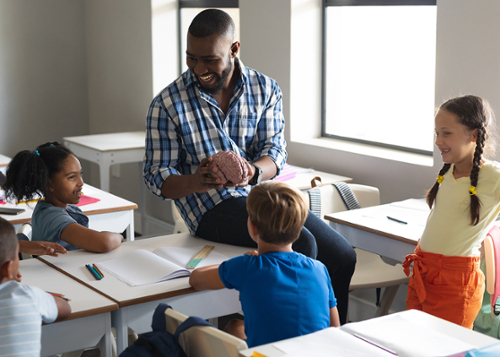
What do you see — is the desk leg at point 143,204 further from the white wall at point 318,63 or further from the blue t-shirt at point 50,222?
the blue t-shirt at point 50,222

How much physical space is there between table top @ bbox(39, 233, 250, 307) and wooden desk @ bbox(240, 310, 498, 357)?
0.52m

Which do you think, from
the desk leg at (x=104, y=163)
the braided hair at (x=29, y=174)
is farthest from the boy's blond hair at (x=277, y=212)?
the desk leg at (x=104, y=163)

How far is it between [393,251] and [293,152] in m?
1.51

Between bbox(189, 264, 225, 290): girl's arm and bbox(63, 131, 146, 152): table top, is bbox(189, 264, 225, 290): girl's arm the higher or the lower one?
the lower one

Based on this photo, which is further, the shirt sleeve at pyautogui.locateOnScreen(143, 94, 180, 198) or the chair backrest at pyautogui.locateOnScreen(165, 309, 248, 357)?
the shirt sleeve at pyautogui.locateOnScreen(143, 94, 180, 198)

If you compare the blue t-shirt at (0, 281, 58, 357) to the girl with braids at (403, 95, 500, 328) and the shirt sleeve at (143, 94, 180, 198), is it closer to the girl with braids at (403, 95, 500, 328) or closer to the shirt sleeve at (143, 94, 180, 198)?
the shirt sleeve at (143, 94, 180, 198)

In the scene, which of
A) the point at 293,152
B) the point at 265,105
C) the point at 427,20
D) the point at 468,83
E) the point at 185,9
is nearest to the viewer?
the point at 265,105

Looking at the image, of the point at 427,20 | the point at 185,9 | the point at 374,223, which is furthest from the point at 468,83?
the point at 185,9

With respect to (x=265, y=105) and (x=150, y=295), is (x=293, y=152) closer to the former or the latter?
(x=265, y=105)

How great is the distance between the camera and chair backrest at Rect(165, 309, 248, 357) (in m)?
1.25

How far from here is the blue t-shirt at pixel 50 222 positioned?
6.76 ft

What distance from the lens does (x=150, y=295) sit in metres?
1.67

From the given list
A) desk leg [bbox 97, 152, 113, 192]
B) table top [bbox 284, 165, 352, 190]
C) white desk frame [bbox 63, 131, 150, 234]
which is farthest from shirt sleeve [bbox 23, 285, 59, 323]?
desk leg [bbox 97, 152, 113, 192]

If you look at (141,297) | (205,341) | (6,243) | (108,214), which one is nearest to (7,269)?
(6,243)
